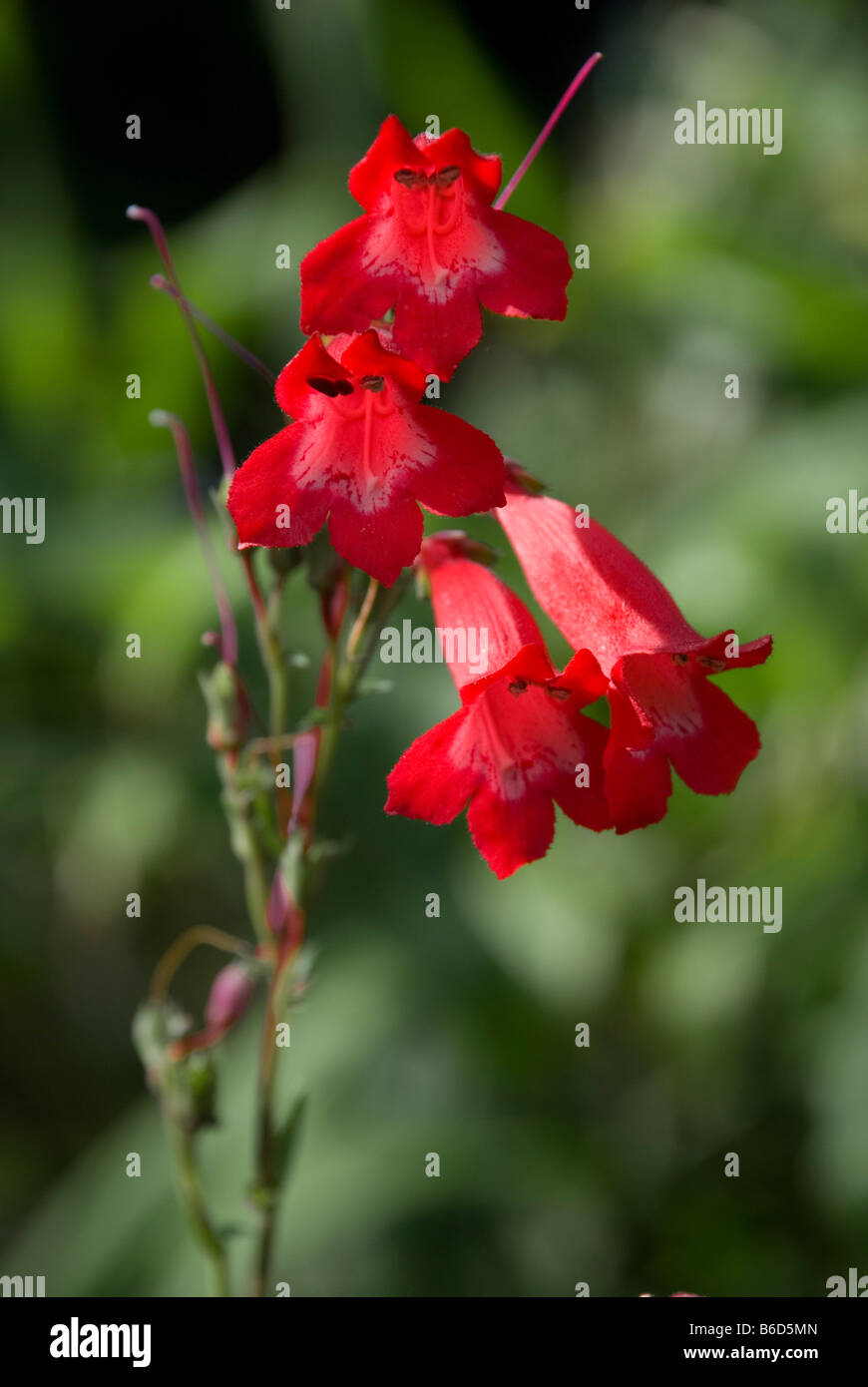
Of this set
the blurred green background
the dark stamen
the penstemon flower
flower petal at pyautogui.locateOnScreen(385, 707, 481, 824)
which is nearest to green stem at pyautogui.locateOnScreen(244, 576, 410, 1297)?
the penstemon flower

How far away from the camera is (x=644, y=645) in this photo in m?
1.14

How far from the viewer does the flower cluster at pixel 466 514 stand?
1.03 meters

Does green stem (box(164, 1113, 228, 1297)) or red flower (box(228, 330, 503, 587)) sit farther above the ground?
red flower (box(228, 330, 503, 587))

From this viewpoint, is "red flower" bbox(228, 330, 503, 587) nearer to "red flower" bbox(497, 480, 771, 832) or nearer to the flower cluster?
the flower cluster

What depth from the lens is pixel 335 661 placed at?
123 centimetres

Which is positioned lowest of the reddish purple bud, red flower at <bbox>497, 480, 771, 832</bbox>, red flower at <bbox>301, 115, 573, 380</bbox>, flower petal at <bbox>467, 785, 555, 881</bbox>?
the reddish purple bud

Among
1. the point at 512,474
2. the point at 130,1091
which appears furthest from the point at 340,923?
the point at 512,474

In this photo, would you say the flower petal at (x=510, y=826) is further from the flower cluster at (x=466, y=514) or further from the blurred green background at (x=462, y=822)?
the blurred green background at (x=462, y=822)

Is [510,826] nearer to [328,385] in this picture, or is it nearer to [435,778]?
[435,778]

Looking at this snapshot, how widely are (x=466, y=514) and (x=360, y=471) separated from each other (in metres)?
0.11

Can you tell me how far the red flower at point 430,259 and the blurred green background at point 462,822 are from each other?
4.22ft

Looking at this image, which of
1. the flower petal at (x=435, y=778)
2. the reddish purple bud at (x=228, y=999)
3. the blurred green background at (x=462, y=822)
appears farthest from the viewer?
the blurred green background at (x=462, y=822)

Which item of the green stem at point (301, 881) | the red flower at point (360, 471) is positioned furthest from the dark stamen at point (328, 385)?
the green stem at point (301, 881)

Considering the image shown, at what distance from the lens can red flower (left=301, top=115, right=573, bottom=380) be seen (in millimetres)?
998
